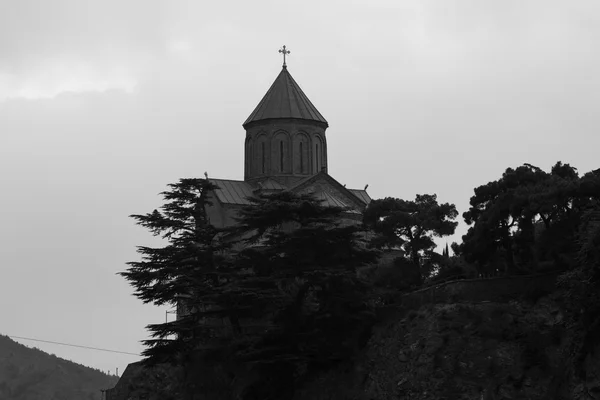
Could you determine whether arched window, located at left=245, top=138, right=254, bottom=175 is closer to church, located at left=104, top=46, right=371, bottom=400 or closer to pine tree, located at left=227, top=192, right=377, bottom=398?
church, located at left=104, top=46, right=371, bottom=400

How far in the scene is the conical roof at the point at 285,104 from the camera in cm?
5128

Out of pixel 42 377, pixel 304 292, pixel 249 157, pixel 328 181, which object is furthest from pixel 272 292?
pixel 42 377

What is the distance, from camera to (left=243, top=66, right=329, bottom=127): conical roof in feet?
168

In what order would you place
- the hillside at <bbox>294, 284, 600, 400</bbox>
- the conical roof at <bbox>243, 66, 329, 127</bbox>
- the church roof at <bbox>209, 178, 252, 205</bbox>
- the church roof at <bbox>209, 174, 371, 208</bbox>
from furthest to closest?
the conical roof at <bbox>243, 66, 329, 127</bbox> → the church roof at <bbox>209, 178, 252, 205</bbox> → the church roof at <bbox>209, 174, 371, 208</bbox> → the hillside at <bbox>294, 284, 600, 400</bbox>

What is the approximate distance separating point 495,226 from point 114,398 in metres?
18.4

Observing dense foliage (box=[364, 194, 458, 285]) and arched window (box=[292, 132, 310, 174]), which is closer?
dense foliage (box=[364, 194, 458, 285])

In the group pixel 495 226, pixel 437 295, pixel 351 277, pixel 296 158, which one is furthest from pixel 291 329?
pixel 296 158

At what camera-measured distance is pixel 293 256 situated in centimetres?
3584

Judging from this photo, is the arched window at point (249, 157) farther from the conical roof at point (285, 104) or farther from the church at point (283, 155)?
the conical roof at point (285, 104)

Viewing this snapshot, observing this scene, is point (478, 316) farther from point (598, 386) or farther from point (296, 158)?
point (296, 158)

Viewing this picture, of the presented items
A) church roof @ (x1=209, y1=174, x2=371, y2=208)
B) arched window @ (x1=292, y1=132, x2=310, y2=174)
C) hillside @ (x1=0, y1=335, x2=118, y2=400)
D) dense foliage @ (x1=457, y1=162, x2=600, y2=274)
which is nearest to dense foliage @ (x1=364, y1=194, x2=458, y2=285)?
dense foliage @ (x1=457, y1=162, x2=600, y2=274)

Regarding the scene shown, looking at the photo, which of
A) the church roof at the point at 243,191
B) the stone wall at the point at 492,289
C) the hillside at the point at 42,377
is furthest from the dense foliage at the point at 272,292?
the hillside at the point at 42,377

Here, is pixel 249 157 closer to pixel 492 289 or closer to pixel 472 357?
pixel 492 289

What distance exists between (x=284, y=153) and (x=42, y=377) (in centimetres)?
11778
